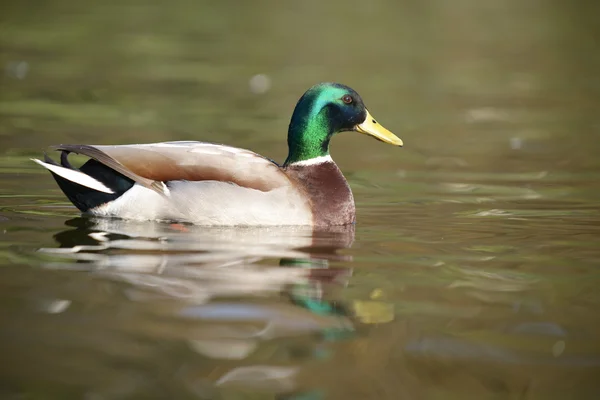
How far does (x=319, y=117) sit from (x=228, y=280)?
245 cm

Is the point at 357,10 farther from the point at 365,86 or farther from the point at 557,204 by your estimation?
the point at 557,204

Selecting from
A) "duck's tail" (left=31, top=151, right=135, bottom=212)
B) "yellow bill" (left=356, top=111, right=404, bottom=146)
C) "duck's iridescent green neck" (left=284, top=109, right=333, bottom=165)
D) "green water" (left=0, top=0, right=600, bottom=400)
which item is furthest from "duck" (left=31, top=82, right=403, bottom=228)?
"yellow bill" (left=356, top=111, right=404, bottom=146)

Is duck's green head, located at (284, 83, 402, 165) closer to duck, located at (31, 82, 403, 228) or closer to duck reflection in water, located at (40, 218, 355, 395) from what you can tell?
duck, located at (31, 82, 403, 228)

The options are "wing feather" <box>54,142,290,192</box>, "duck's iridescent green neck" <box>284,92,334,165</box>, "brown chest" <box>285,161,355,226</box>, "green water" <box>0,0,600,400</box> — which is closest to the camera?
"green water" <box>0,0,600,400</box>

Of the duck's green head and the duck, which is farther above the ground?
the duck's green head

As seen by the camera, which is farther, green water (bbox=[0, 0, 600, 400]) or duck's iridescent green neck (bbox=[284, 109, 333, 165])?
duck's iridescent green neck (bbox=[284, 109, 333, 165])

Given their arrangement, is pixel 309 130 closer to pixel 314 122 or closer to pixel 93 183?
pixel 314 122

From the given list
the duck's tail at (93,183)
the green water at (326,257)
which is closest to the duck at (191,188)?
the duck's tail at (93,183)

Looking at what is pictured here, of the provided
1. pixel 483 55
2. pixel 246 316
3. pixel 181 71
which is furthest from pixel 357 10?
pixel 246 316

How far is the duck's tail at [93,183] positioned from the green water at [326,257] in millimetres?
178

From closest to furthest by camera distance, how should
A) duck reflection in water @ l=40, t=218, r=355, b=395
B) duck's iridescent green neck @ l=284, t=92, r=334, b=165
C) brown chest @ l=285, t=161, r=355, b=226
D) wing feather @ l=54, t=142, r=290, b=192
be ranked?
duck reflection in water @ l=40, t=218, r=355, b=395, wing feather @ l=54, t=142, r=290, b=192, brown chest @ l=285, t=161, r=355, b=226, duck's iridescent green neck @ l=284, t=92, r=334, b=165

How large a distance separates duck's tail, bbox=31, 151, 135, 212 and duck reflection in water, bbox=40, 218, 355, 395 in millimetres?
151

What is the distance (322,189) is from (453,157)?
11.7 ft

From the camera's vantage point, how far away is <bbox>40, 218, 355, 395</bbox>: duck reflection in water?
16.3ft
